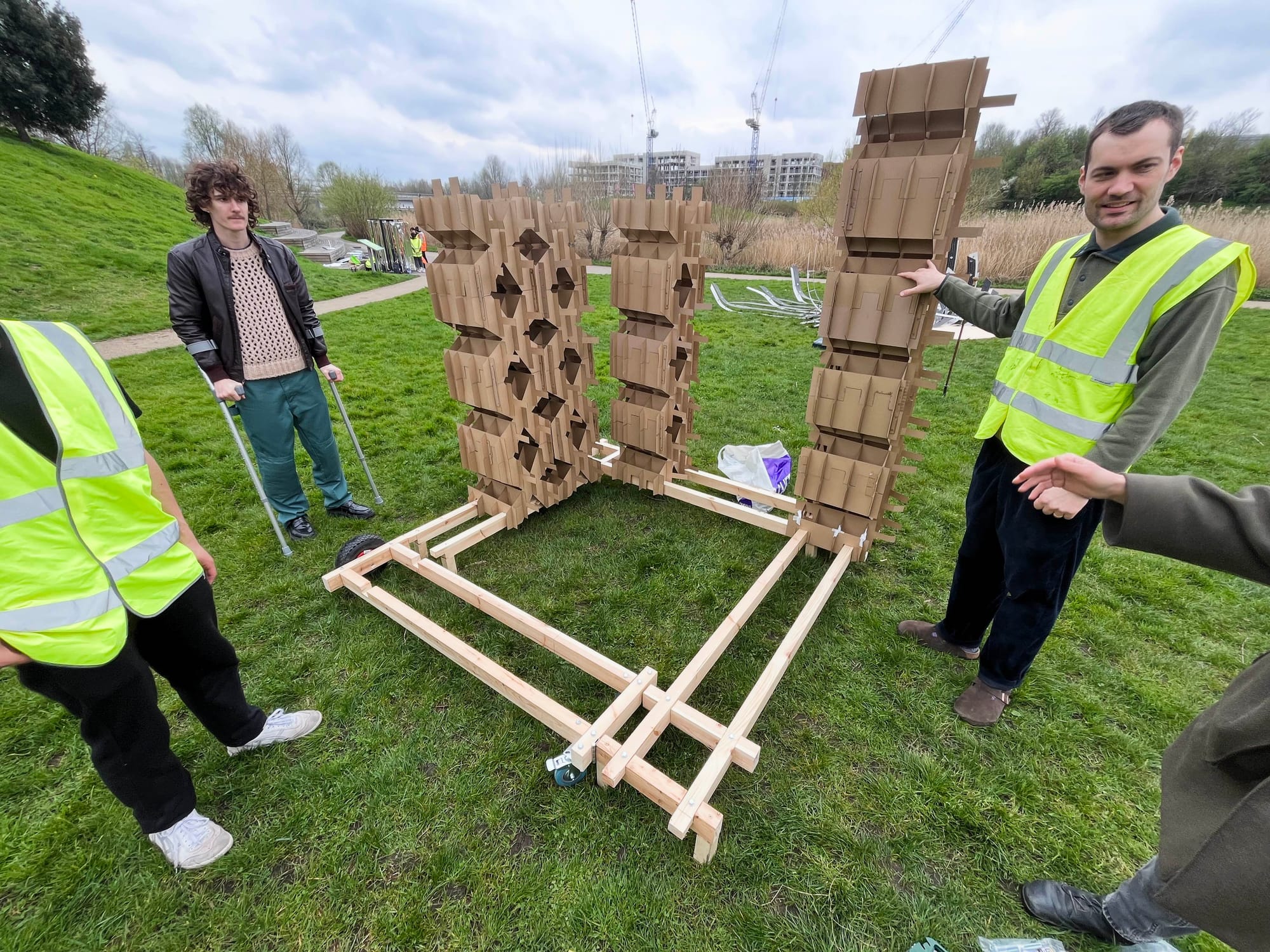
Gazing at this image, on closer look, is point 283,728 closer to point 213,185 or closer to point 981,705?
point 213,185

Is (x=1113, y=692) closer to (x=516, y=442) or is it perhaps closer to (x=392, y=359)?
(x=516, y=442)

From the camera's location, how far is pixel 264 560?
12.2 ft

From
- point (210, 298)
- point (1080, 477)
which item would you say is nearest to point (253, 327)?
point (210, 298)

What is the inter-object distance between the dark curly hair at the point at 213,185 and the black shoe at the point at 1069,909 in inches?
198

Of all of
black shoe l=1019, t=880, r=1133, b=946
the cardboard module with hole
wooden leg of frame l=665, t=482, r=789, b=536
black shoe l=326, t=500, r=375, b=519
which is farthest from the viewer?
black shoe l=326, t=500, r=375, b=519

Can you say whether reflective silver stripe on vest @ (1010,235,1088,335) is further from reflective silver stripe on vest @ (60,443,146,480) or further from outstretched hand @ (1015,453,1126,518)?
reflective silver stripe on vest @ (60,443,146,480)

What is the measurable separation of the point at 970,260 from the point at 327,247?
23.5 meters

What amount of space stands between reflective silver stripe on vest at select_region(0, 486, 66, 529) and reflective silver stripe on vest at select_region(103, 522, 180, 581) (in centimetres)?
21

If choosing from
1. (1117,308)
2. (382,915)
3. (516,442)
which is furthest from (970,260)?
(382,915)

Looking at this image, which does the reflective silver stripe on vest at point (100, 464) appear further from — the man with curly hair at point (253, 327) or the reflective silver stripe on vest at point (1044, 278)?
the reflective silver stripe on vest at point (1044, 278)

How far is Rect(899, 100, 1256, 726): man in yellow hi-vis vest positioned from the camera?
5.57 ft

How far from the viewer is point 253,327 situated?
11.1ft

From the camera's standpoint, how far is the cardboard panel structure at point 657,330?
3.51 meters

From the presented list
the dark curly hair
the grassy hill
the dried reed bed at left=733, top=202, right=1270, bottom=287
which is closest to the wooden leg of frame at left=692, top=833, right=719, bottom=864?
the dark curly hair
